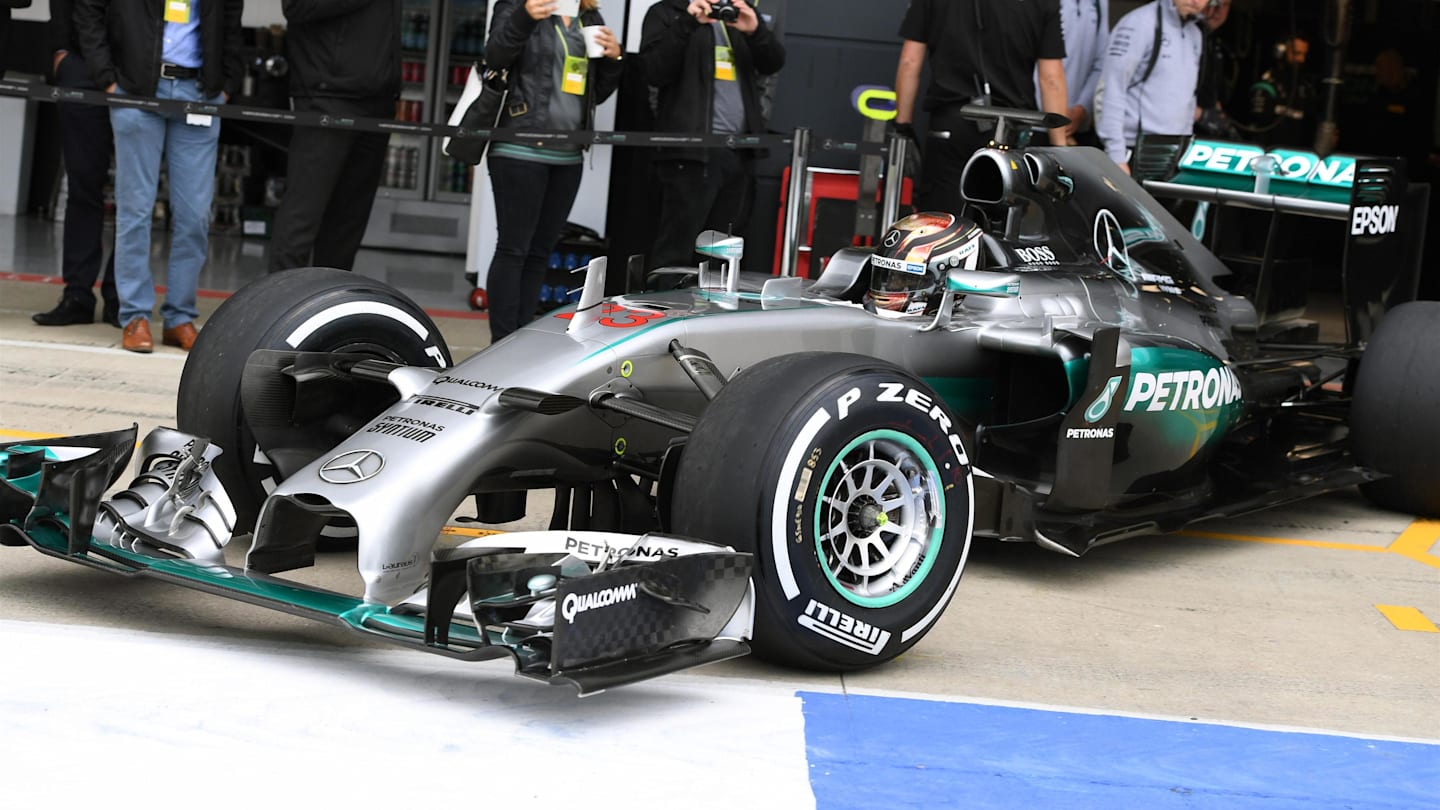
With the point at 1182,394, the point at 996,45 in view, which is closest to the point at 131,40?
the point at 996,45

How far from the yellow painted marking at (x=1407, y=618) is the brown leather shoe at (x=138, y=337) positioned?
5.45 metres

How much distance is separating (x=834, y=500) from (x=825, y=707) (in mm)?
490

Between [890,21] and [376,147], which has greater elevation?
[890,21]

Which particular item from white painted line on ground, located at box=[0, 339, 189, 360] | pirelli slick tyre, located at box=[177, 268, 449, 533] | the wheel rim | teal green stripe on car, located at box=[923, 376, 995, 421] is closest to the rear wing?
teal green stripe on car, located at box=[923, 376, 995, 421]

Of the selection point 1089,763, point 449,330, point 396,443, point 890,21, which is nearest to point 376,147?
point 449,330

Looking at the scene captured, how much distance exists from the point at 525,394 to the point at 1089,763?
1548mm

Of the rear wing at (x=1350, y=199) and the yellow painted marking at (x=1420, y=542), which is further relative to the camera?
the rear wing at (x=1350, y=199)

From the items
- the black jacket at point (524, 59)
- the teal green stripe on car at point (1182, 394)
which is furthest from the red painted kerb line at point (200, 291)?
the teal green stripe on car at point (1182, 394)

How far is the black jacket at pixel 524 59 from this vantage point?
738cm

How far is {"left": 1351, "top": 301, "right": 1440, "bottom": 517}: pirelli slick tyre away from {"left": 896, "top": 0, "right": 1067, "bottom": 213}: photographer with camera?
2.41 metres

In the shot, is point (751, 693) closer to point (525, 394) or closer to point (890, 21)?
point (525, 394)

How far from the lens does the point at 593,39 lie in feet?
25.5

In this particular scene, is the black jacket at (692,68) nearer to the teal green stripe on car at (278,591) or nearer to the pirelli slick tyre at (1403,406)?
the pirelli slick tyre at (1403,406)

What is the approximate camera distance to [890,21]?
1062 cm
